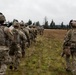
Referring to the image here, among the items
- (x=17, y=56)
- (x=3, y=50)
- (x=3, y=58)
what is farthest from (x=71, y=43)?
(x=3, y=50)


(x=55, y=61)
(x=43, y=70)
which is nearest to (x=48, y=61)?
(x=55, y=61)

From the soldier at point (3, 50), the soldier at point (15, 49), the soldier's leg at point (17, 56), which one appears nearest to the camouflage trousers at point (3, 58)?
the soldier at point (3, 50)

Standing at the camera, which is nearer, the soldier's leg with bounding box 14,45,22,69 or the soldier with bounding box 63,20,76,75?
the soldier with bounding box 63,20,76,75

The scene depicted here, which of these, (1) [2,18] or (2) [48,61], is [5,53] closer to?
(1) [2,18]

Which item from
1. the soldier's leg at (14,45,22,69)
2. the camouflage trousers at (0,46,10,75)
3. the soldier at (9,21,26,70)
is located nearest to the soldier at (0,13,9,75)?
the camouflage trousers at (0,46,10,75)

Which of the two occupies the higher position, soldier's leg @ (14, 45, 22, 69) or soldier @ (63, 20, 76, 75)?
soldier @ (63, 20, 76, 75)

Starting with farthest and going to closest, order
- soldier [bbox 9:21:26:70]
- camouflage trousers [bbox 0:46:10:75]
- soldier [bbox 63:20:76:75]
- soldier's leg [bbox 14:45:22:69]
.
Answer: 1. soldier's leg [bbox 14:45:22:69]
2. soldier [bbox 9:21:26:70]
3. soldier [bbox 63:20:76:75]
4. camouflage trousers [bbox 0:46:10:75]

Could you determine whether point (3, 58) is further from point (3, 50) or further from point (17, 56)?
point (17, 56)

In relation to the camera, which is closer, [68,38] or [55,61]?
[68,38]

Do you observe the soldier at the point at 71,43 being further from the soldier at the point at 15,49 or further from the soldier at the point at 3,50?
the soldier at the point at 3,50

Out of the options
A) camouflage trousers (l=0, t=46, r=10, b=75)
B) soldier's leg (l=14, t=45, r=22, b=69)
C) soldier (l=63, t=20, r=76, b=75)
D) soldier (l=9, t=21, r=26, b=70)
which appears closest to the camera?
camouflage trousers (l=0, t=46, r=10, b=75)

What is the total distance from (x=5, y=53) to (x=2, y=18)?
1143mm

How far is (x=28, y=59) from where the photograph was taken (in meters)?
22.2

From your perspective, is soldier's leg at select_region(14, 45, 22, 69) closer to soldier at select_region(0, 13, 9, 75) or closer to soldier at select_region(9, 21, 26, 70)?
soldier at select_region(9, 21, 26, 70)
